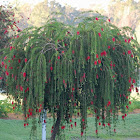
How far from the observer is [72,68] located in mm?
5027

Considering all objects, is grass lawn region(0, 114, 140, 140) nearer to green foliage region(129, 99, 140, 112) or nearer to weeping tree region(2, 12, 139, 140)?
green foliage region(129, 99, 140, 112)

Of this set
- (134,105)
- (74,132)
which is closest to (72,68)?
(74,132)

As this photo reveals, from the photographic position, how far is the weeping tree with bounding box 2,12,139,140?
16.3 ft

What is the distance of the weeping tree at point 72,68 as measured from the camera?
16.3ft

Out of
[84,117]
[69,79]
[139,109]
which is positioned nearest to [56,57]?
[69,79]

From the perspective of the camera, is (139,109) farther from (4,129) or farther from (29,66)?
(29,66)

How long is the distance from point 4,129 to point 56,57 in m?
6.33

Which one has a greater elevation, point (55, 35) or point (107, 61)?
point (55, 35)

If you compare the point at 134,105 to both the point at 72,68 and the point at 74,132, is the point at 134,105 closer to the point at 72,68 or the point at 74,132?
the point at 74,132

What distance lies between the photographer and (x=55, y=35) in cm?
572

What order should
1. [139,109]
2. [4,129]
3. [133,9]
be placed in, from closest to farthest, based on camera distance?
1. [4,129]
2. [139,109]
3. [133,9]

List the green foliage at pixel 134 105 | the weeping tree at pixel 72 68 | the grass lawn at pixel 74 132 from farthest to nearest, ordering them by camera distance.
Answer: the green foliage at pixel 134 105, the grass lawn at pixel 74 132, the weeping tree at pixel 72 68

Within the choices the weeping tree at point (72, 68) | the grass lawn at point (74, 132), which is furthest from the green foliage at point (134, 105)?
the weeping tree at point (72, 68)

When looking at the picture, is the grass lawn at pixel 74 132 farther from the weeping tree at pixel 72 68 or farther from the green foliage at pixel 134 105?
the weeping tree at pixel 72 68
